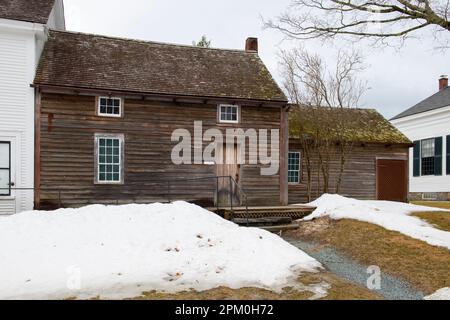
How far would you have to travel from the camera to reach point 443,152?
25094 mm

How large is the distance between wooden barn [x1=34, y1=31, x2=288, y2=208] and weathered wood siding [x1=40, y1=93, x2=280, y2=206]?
34 millimetres

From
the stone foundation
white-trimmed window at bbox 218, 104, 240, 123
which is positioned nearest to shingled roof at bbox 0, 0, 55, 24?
white-trimmed window at bbox 218, 104, 240, 123

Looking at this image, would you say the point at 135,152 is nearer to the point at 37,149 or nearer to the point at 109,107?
the point at 109,107

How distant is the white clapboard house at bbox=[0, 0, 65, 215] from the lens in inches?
522

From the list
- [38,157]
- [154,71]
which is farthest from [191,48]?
[38,157]

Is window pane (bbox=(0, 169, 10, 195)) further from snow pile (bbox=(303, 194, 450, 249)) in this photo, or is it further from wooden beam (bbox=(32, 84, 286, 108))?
snow pile (bbox=(303, 194, 450, 249))

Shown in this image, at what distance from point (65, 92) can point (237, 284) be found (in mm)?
10178

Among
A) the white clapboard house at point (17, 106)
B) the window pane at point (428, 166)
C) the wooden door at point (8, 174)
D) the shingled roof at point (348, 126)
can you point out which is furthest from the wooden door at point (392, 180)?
the wooden door at point (8, 174)

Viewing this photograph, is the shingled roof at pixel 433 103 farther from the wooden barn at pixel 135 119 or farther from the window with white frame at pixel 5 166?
the window with white frame at pixel 5 166

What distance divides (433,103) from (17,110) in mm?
25735

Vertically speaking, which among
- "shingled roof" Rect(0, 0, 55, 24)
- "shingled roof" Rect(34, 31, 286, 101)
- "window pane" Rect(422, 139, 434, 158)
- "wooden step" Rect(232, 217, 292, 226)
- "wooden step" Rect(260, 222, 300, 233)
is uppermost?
"shingled roof" Rect(0, 0, 55, 24)

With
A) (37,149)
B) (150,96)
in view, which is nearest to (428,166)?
(150,96)

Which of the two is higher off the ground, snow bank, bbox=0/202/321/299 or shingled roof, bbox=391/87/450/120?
shingled roof, bbox=391/87/450/120
